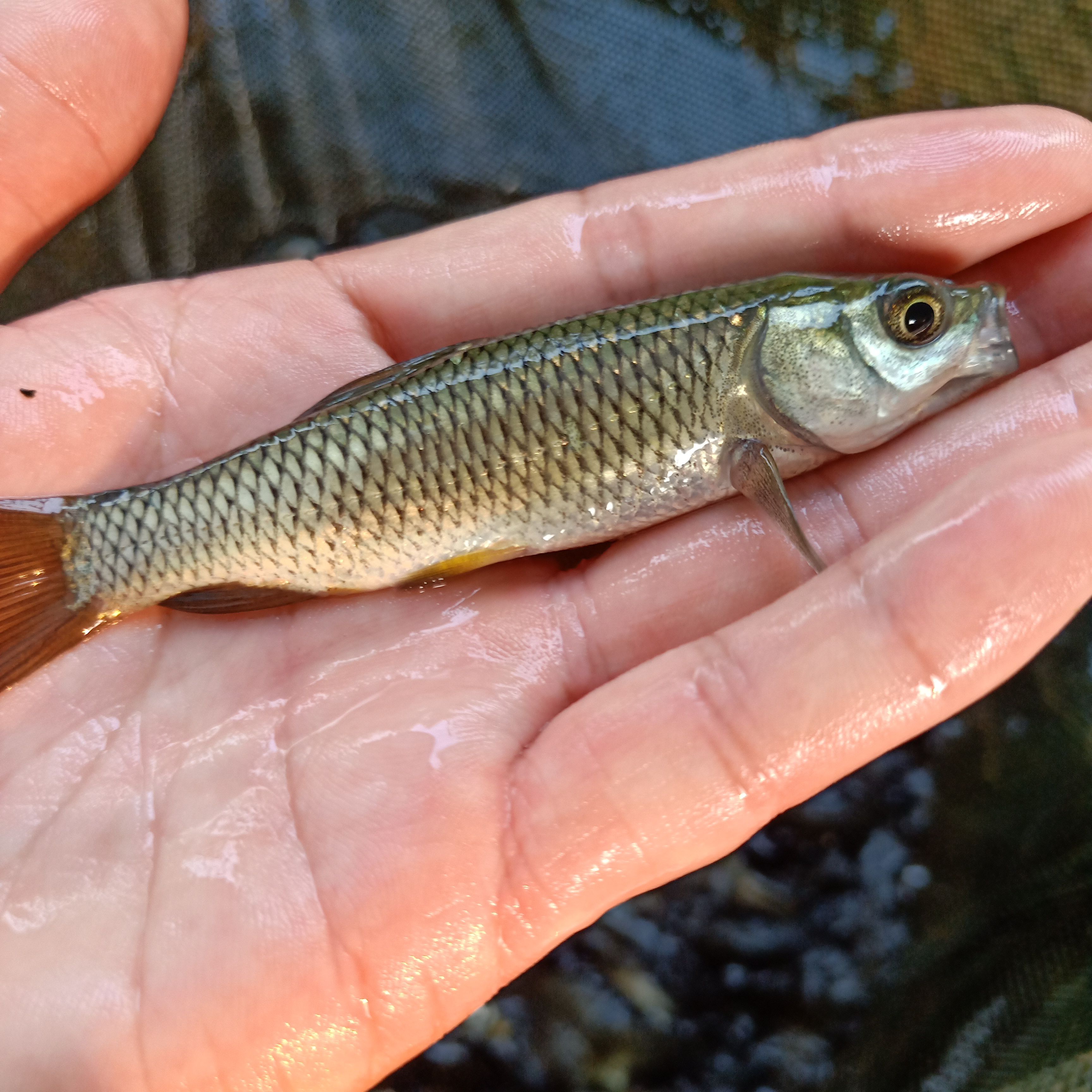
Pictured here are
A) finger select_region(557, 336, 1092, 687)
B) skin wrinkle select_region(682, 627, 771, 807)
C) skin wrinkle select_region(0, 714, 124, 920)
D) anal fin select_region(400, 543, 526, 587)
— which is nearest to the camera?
skin wrinkle select_region(682, 627, 771, 807)

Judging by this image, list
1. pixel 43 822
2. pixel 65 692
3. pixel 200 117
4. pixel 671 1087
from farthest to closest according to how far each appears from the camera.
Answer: pixel 200 117 → pixel 671 1087 → pixel 65 692 → pixel 43 822

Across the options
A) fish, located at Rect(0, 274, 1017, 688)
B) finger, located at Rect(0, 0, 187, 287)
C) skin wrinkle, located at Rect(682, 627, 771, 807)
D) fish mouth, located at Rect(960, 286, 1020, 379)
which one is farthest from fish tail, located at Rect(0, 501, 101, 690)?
fish mouth, located at Rect(960, 286, 1020, 379)

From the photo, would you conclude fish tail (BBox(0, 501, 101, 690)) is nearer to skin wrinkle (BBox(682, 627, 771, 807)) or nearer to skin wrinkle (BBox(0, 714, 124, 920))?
skin wrinkle (BBox(0, 714, 124, 920))

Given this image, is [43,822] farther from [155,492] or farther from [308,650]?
[155,492]

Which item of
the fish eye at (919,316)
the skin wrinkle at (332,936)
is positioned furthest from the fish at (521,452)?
the skin wrinkle at (332,936)

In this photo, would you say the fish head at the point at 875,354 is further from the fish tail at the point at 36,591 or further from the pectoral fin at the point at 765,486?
the fish tail at the point at 36,591

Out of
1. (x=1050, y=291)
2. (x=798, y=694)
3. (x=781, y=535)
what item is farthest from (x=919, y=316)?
(x=798, y=694)

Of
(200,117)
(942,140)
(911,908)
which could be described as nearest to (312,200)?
(200,117)

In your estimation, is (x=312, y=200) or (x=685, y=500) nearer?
(x=685, y=500)

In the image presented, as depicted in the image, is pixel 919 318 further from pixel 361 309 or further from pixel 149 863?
pixel 149 863
